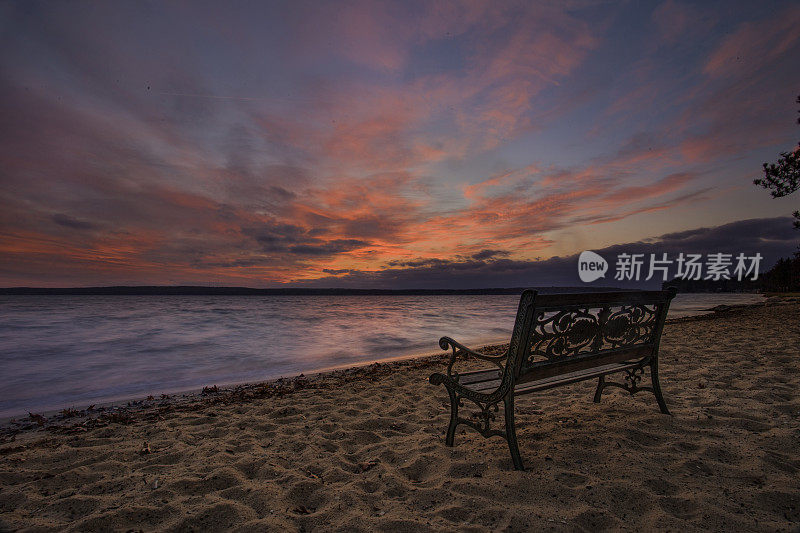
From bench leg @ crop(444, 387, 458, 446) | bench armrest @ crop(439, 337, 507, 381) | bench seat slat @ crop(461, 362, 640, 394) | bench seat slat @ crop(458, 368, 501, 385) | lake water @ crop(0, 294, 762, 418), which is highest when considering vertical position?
bench armrest @ crop(439, 337, 507, 381)

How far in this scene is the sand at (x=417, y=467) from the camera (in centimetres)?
253

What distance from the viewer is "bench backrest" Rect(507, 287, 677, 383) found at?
3.11 m

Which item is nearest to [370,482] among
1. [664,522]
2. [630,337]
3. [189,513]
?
[189,513]

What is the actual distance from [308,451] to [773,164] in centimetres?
1850

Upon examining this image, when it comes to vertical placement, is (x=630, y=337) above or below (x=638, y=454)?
above

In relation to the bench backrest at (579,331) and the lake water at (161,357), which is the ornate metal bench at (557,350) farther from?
the lake water at (161,357)

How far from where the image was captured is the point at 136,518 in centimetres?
262

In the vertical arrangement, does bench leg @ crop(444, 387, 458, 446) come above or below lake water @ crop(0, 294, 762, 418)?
above

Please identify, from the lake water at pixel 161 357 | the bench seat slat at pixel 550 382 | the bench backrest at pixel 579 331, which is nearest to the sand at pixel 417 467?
the bench seat slat at pixel 550 382

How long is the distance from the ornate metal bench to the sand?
1.53ft

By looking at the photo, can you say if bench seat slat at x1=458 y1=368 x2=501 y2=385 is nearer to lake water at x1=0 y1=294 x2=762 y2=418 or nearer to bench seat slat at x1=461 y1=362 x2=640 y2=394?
bench seat slat at x1=461 y1=362 x2=640 y2=394

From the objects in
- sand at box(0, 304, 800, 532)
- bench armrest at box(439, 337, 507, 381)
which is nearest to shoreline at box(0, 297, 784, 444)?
sand at box(0, 304, 800, 532)

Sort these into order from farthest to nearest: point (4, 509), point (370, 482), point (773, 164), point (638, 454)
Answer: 1. point (773, 164)
2. point (638, 454)
3. point (370, 482)
4. point (4, 509)

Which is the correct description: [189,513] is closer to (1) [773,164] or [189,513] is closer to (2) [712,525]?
(2) [712,525]
